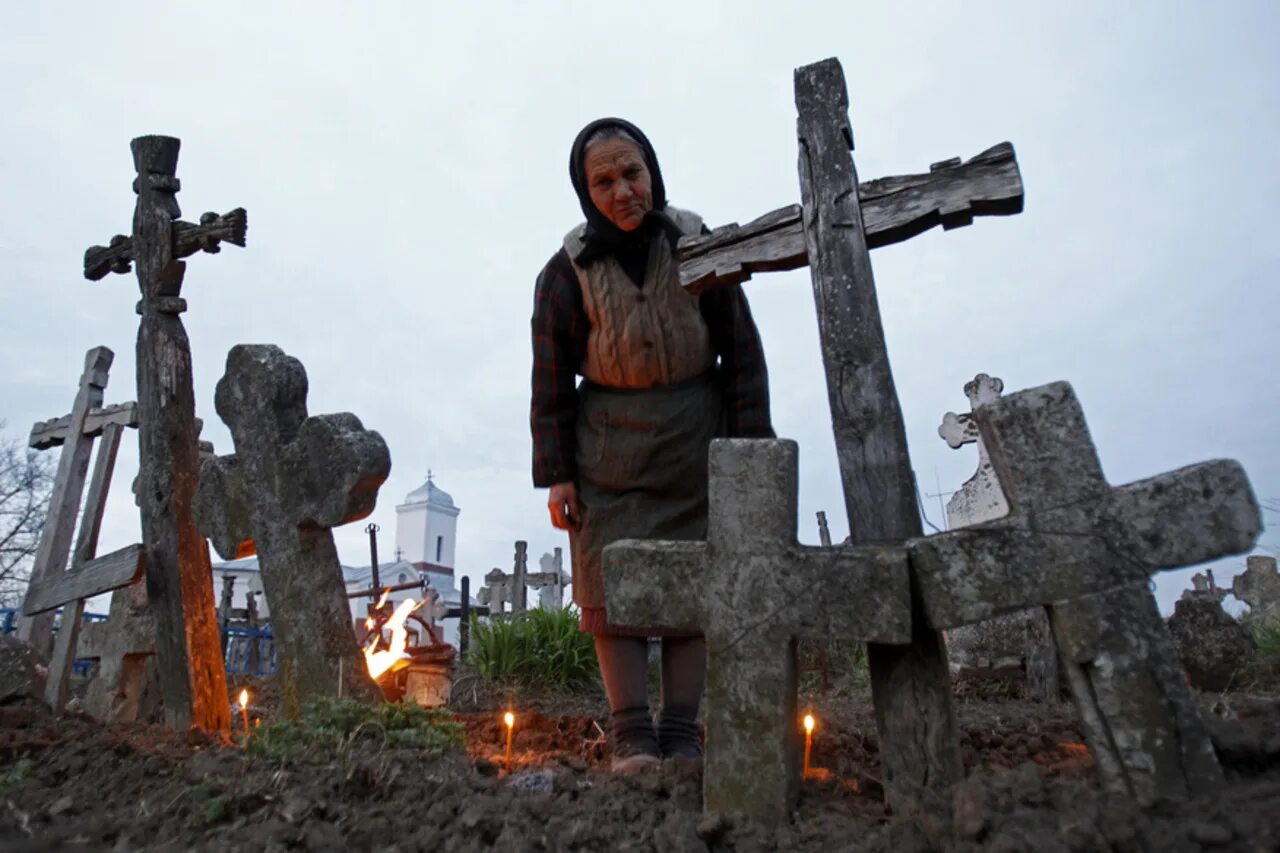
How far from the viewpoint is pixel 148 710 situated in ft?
16.3

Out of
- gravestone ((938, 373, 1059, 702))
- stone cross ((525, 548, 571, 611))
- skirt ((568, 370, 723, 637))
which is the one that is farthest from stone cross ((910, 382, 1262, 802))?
stone cross ((525, 548, 571, 611))

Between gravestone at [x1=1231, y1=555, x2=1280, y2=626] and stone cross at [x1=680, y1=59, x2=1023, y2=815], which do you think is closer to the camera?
stone cross at [x1=680, y1=59, x2=1023, y2=815]

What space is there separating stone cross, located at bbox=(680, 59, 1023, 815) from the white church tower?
40489 millimetres

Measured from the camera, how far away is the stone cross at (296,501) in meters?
3.59

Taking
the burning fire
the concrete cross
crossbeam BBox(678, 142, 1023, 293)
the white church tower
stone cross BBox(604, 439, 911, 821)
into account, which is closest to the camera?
stone cross BBox(604, 439, 911, 821)

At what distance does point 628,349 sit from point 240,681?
5372mm

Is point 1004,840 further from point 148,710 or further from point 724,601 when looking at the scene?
point 148,710

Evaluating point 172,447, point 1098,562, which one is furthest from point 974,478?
point 172,447

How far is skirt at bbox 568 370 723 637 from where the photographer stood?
10.7ft

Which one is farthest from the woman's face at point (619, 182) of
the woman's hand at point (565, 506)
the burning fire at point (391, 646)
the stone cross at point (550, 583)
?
the stone cross at point (550, 583)

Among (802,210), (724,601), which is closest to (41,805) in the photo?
(724,601)

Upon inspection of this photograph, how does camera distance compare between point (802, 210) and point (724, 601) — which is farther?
point (802, 210)

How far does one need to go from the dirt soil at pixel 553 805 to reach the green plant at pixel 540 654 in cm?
381

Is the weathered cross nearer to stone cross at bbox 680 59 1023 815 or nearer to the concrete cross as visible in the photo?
stone cross at bbox 680 59 1023 815
